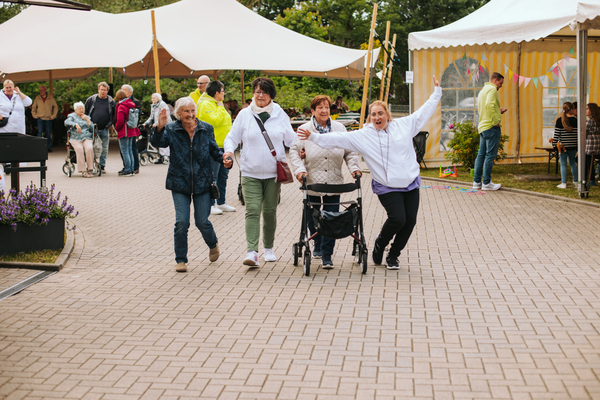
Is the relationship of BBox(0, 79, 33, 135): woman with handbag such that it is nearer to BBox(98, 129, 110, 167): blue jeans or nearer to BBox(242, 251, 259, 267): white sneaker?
BBox(98, 129, 110, 167): blue jeans

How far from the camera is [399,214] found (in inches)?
260

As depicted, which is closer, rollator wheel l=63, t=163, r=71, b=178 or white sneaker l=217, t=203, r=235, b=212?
white sneaker l=217, t=203, r=235, b=212

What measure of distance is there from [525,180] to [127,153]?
848cm

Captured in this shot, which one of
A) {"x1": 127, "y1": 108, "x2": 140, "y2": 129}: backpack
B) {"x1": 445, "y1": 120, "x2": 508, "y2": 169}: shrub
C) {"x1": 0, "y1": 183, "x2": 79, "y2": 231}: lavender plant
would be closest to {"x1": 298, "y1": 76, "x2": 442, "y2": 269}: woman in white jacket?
{"x1": 0, "y1": 183, "x2": 79, "y2": 231}: lavender plant

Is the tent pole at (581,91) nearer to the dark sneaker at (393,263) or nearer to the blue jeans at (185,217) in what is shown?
the dark sneaker at (393,263)

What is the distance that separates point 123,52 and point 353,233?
14923mm

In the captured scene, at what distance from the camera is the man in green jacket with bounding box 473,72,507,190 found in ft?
39.8

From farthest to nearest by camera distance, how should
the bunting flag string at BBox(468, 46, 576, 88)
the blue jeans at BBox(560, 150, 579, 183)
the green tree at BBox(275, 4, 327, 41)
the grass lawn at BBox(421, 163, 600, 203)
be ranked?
the green tree at BBox(275, 4, 327, 41) → the bunting flag string at BBox(468, 46, 576, 88) → the blue jeans at BBox(560, 150, 579, 183) → the grass lawn at BBox(421, 163, 600, 203)

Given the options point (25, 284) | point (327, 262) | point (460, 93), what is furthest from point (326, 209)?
point (460, 93)

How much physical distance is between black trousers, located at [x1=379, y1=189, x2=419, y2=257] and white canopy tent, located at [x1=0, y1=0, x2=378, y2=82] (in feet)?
44.6

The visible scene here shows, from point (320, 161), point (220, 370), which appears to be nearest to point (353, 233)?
point (320, 161)

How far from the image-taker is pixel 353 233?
6.82 m

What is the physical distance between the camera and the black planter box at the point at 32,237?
737 cm

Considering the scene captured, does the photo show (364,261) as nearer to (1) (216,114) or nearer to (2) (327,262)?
(2) (327,262)
